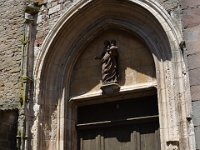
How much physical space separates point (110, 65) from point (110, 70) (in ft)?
0.27

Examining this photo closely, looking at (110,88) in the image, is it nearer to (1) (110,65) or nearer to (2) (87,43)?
(1) (110,65)

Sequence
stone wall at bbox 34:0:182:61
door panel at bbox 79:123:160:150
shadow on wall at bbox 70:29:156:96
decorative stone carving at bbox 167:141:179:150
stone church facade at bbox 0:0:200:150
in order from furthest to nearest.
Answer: stone wall at bbox 34:0:182:61, shadow on wall at bbox 70:29:156:96, door panel at bbox 79:123:160:150, stone church facade at bbox 0:0:200:150, decorative stone carving at bbox 167:141:179:150

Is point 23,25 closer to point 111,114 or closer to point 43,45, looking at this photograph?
point 43,45

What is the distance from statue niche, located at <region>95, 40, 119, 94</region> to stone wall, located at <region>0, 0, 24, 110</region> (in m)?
1.51

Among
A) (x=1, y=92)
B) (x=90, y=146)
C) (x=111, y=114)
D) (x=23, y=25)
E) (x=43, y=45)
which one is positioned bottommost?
(x=90, y=146)

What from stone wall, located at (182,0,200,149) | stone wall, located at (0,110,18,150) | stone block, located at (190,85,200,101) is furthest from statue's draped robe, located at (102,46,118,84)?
stone block, located at (190,85,200,101)

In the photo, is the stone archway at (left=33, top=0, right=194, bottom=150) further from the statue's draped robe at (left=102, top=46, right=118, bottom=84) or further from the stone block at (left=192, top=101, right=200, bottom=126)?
the stone block at (left=192, top=101, right=200, bottom=126)

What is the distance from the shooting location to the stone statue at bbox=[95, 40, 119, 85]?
21.2 ft

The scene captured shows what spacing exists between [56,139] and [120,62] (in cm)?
161

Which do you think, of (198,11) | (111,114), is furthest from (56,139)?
(198,11)

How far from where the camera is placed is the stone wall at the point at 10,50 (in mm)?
6902

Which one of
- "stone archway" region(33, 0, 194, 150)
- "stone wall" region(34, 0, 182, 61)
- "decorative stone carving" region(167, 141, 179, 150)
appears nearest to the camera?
"decorative stone carving" region(167, 141, 179, 150)

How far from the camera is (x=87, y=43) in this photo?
6.91 metres

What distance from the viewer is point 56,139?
6465 millimetres
